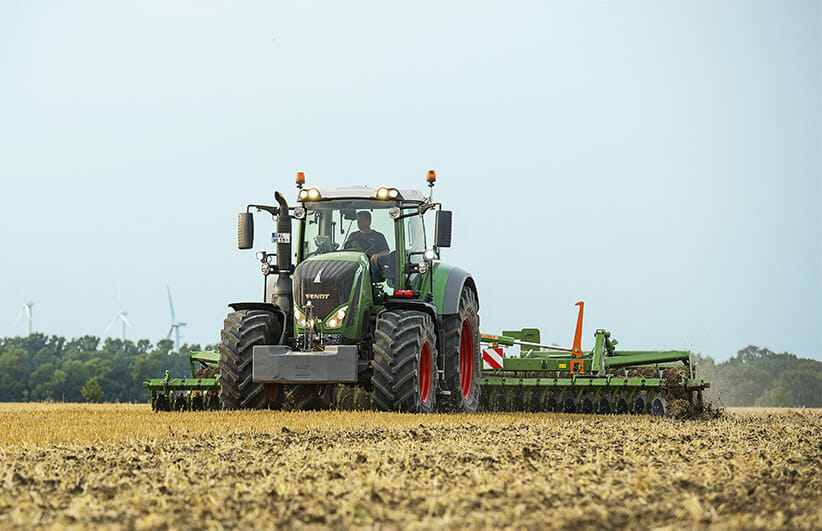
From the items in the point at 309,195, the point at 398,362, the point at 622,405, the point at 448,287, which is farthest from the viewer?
the point at 622,405

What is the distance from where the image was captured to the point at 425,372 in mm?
11414

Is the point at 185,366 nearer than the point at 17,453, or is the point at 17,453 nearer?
the point at 17,453

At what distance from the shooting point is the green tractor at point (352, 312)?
10.7 meters

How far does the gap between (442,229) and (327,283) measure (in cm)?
157

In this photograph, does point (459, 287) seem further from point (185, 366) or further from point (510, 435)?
point (185, 366)

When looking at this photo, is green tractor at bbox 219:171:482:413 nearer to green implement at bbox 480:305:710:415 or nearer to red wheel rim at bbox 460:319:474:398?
red wheel rim at bbox 460:319:474:398

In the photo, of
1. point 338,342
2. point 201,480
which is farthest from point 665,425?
point 201,480

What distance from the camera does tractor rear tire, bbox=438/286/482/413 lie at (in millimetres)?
12234

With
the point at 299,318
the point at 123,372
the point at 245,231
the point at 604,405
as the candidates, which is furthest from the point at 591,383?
the point at 123,372

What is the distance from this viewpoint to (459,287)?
41.0ft

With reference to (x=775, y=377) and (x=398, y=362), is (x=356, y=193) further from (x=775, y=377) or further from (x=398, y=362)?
(x=775, y=377)

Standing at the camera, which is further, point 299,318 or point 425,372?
point 425,372

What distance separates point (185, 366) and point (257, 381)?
4749cm

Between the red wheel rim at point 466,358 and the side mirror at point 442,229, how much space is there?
Result: 1.92m
